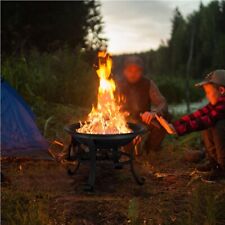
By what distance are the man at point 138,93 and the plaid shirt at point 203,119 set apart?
3.10 ft

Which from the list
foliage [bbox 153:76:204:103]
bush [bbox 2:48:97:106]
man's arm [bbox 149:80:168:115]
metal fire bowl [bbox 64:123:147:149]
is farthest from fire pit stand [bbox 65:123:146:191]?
foliage [bbox 153:76:204:103]

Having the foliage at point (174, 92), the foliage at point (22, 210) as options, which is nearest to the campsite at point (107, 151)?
the foliage at point (22, 210)

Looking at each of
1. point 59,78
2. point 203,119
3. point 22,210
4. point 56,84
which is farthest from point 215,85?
point 59,78

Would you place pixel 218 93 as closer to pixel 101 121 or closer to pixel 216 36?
pixel 101 121

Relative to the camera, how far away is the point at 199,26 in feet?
73.1

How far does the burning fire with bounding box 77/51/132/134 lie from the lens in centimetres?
518

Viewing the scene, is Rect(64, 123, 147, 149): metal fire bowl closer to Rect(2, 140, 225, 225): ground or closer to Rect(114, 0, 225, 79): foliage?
Rect(2, 140, 225, 225): ground

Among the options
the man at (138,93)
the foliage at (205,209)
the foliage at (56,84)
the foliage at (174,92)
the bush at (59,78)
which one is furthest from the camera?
the foliage at (174,92)

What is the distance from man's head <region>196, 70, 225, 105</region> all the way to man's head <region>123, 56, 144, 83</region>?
4.14 feet

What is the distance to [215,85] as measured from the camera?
16.3ft

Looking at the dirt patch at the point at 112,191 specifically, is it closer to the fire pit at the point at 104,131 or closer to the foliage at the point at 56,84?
the fire pit at the point at 104,131

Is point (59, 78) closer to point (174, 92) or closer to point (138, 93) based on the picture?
point (138, 93)

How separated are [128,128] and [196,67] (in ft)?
62.2

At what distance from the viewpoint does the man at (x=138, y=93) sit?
6.07 m
